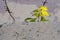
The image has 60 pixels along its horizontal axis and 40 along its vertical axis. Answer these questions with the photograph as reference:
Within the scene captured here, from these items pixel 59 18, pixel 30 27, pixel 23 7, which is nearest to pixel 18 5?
pixel 23 7

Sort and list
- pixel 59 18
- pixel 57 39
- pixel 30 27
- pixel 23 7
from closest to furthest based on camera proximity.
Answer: pixel 57 39 < pixel 30 27 < pixel 59 18 < pixel 23 7

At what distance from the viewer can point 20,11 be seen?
2691mm

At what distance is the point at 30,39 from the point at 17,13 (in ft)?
4.91

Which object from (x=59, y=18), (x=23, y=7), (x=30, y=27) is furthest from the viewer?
(x=23, y=7)

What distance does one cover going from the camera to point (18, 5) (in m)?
2.83

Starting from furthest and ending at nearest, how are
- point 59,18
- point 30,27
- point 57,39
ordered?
point 59,18
point 30,27
point 57,39

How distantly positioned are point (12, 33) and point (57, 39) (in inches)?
11.1

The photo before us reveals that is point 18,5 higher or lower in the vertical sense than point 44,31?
lower

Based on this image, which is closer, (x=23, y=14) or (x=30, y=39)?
(x=30, y=39)

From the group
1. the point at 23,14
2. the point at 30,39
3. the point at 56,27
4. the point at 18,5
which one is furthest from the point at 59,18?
the point at 30,39

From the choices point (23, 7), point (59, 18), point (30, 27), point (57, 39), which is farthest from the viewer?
point (23, 7)

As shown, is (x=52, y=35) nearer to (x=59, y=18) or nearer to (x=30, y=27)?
(x=30, y=27)

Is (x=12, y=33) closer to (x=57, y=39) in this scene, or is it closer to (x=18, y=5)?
(x=57, y=39)

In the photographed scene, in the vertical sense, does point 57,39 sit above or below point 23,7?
above
